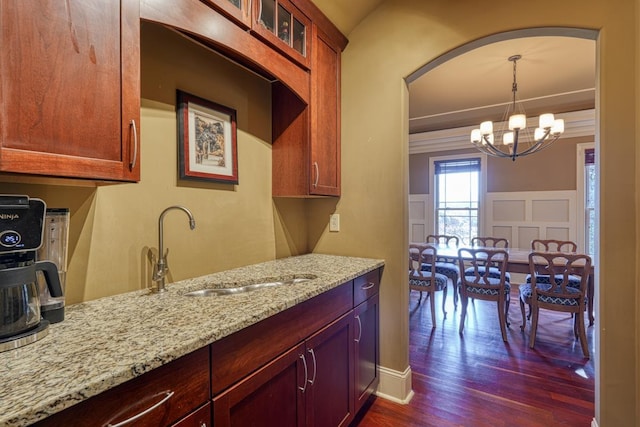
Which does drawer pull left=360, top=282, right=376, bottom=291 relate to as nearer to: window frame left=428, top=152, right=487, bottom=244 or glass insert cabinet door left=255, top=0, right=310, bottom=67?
glass insert cabinet door left=255, top=0, right=310, bottom=67

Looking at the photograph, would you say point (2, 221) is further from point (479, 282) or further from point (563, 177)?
point (563, 177)

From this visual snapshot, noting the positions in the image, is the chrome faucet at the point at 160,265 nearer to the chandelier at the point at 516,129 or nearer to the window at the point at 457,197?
the chandelier at the point at 516,129

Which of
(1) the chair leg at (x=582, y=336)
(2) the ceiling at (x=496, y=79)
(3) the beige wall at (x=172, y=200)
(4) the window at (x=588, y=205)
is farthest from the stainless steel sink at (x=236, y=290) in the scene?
(4) the window at (x=588, y=205)

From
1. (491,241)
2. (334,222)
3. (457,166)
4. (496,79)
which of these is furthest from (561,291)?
(457,166)

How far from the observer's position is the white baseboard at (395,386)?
2029mm

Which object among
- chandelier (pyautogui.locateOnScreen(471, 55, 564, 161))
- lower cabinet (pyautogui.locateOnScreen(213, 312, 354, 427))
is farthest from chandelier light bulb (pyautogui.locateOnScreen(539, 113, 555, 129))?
lower cabinet (pyautogui.locateOnScreen(213, 312, 354, 427))

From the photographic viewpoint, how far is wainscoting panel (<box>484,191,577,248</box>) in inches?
179

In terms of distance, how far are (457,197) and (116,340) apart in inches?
219

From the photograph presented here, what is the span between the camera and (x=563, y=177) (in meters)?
4.59

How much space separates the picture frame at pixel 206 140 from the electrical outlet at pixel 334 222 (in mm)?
815

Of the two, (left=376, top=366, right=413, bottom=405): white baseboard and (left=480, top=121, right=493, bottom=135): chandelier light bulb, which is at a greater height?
(left=480, top=121, right=493, bottom=135): chandelier light bulb

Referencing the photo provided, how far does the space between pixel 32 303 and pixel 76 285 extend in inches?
14.0

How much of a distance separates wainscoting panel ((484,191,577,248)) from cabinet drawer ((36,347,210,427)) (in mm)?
5320

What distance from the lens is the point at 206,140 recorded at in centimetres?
166
